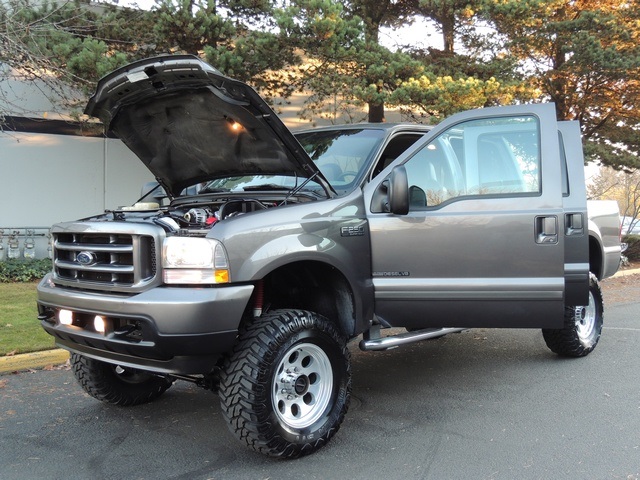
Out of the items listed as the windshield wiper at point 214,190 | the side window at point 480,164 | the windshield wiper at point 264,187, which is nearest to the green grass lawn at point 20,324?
the windshield wiper at point 214,190

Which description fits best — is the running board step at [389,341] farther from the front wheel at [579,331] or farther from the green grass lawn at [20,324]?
the green grass lawn at [20,324]

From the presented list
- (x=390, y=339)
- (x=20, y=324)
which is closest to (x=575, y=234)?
(x=390, y=339)

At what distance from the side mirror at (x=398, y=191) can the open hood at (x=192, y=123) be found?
18.6 inches

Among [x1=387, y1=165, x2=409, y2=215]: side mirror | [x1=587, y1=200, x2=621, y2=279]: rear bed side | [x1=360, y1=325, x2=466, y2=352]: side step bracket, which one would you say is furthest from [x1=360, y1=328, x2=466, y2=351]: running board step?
[x1=587, y1=200, x2=621, y2=279]: rear bed side

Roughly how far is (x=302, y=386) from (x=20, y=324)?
4.70 metres

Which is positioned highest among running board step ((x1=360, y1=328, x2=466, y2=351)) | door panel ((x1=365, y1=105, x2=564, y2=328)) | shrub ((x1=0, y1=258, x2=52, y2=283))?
door panel ((x1=365, y1=105, x2=564, y2=328))

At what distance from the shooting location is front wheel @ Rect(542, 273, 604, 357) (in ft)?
18.6

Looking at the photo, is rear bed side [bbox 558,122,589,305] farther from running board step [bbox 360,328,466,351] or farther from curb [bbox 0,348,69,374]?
curb [bbox 0,348,69,374]

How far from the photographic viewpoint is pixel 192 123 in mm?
4297

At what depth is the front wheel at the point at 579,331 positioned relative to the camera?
5.66m

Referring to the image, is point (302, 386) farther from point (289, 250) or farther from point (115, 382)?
point (115, 382)

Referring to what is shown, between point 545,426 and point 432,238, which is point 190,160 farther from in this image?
point 545,426

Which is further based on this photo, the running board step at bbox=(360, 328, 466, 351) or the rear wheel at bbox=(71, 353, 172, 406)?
the rear wheel at bbox=(71, 353, 172, 406)

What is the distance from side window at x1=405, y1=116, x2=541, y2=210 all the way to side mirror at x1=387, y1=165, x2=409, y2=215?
11.7 inches
